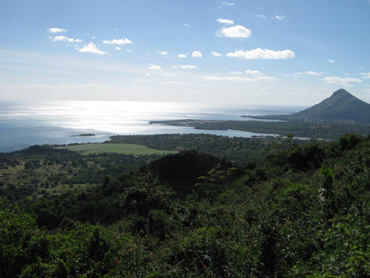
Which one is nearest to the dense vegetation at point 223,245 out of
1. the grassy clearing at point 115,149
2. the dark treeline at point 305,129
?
the grassy clearing at point 115,149

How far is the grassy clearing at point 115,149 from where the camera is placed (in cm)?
8897

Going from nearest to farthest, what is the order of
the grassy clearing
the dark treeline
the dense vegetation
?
the dense vegetation < the grassy clearing < the dark treeline

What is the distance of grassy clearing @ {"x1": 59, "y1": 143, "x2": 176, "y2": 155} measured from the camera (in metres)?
89.0

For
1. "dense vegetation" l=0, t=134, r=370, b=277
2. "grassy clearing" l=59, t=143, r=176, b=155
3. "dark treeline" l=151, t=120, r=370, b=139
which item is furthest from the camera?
"dark treeline" l=151, t=120, r=370, b=139

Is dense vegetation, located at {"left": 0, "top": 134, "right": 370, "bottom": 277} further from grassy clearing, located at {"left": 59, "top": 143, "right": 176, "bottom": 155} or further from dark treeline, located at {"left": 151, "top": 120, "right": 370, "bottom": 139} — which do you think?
dark treeline, located at {"left": 151, "top": 120, "right": 370, "bottom": 139}

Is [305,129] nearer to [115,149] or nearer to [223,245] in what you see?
[115,149]

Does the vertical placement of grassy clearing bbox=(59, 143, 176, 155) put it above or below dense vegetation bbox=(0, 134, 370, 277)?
below

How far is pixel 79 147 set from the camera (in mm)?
96750

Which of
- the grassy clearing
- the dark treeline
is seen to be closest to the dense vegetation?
the grassy clearing

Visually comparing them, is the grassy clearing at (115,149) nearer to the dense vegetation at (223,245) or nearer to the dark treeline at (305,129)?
the dark treeline at (305,129)

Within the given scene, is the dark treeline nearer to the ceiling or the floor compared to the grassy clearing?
nearer to the ceiling

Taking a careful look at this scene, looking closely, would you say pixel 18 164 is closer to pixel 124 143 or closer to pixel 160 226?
pixel 124 143

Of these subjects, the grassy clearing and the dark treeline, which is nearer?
the grassy clearing

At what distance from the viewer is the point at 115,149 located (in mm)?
93312
